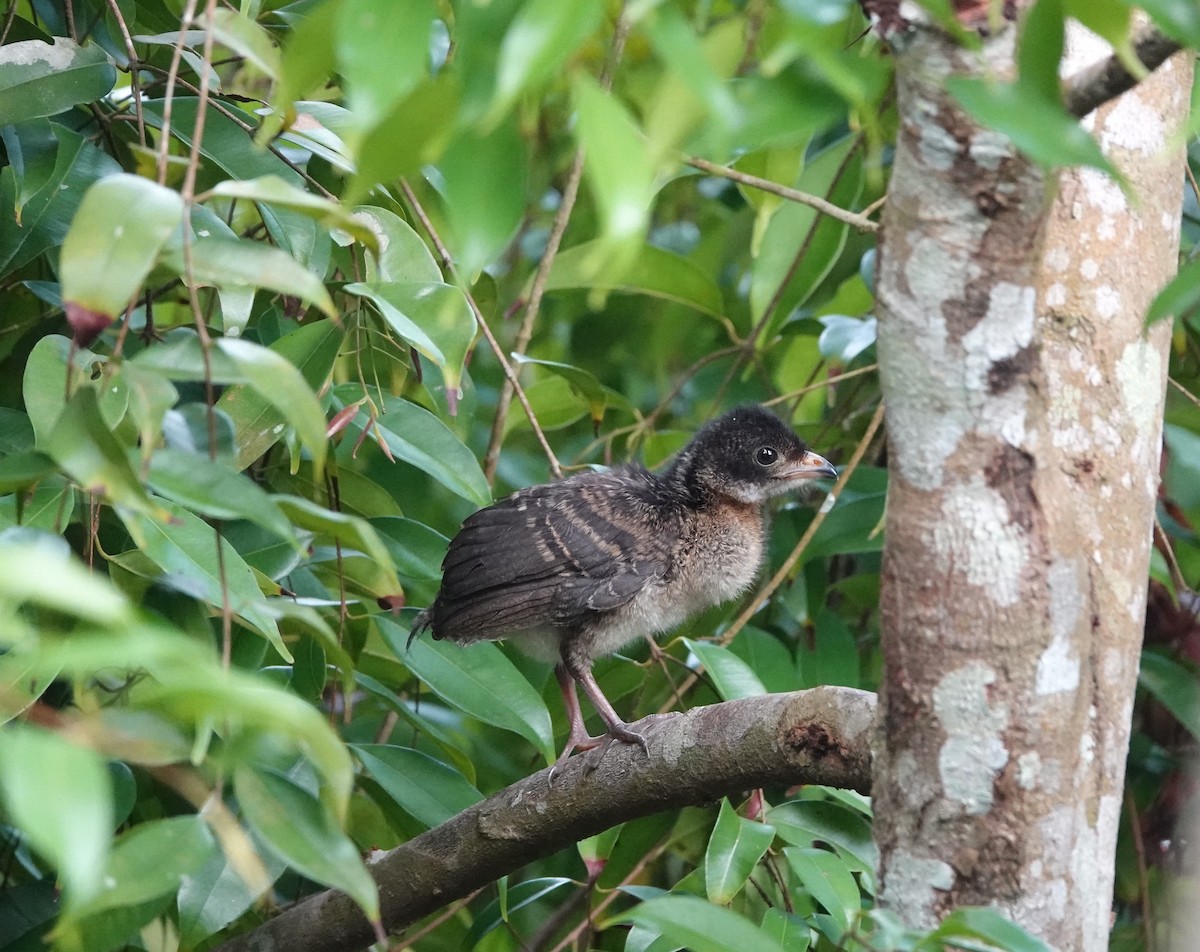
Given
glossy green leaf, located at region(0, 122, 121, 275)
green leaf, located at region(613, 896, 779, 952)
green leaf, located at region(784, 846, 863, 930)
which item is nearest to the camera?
green leaf, located at region(613, 896, 779, 952)

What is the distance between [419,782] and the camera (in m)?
3.28

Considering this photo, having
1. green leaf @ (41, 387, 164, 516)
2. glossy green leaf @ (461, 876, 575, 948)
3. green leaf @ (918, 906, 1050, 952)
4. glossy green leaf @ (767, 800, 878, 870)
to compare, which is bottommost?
glossy green leaf @ (461, 876, 575, 948)

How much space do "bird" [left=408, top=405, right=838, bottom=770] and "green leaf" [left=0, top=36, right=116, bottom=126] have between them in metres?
1.63

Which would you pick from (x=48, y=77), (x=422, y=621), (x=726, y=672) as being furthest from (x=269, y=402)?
(x=726, y=672)

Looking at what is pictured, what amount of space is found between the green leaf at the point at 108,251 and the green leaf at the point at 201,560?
777 millimetres

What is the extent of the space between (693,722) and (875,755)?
0.85 meters

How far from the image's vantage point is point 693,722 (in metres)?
2.88

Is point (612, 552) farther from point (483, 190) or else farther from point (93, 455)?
point (483, 190)

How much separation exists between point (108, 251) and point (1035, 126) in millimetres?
955

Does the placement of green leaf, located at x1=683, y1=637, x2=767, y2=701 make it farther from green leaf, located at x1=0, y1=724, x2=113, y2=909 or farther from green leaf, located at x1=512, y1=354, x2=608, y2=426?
green leaf, located at x1=0, y1=724, x2=113, y2=909

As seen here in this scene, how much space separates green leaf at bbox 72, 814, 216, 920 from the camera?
142 centimetres

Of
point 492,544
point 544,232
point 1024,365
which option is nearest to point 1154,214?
point 1024,365

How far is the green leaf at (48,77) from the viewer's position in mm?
2727

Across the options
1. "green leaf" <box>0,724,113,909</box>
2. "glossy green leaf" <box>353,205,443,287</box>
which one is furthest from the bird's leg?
"green leaf" <box>0,724,113,909</box>
